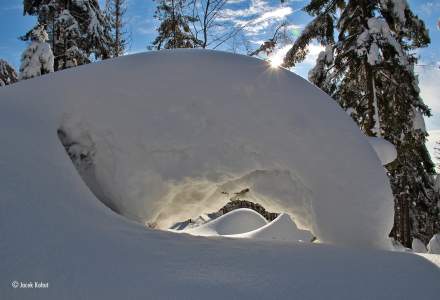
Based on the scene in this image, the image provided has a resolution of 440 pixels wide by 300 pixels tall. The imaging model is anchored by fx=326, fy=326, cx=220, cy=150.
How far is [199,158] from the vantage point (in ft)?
10.4

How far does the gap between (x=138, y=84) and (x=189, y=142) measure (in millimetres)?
714

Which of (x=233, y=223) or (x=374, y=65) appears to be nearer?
(x=233, y=223)

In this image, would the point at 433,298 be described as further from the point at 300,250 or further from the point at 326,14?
the point at 326,14

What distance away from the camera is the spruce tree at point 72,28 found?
1091 centimetres

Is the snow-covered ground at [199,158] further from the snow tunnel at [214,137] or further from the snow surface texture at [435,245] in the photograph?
the snow surface texture at [435,245]

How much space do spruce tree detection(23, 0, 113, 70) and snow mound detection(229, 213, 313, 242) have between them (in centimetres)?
945

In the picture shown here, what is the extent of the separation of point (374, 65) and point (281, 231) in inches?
221

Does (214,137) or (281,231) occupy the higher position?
(214,137)

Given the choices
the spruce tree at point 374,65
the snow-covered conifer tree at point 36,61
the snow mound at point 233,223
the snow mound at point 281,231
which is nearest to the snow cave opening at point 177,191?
the snow mound at point 281,231

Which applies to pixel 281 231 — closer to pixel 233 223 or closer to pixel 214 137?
pixel 233 223

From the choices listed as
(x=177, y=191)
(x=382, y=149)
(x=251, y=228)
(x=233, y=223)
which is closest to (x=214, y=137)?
(x=177, y=191)

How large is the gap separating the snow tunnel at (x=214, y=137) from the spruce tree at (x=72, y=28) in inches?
358

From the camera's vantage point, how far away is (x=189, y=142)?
123 inches

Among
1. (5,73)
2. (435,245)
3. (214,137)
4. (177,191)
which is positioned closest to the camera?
(214,137)
